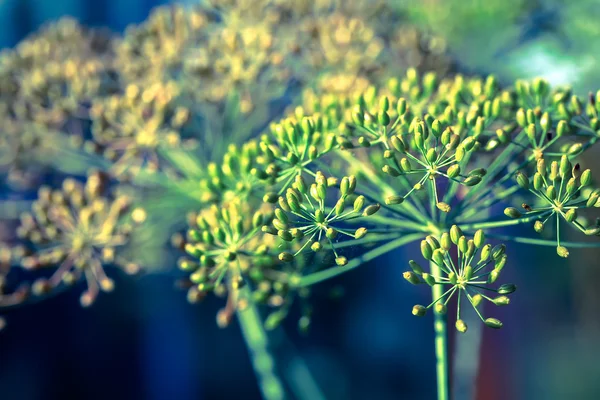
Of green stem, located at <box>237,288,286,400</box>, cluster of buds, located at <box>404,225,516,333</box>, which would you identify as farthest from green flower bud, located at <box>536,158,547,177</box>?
green stem, located at <box>237,288,286,400</box>

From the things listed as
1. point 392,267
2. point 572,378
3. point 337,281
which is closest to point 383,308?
point 392,267

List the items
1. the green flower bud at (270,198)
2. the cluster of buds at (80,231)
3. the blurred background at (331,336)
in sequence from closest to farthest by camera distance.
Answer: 1. the green flower bud at (270,198)
2. the cluster of buds at (80,231)
3. the blurred background at (331,336)

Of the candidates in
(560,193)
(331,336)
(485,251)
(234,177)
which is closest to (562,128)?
(560,193)

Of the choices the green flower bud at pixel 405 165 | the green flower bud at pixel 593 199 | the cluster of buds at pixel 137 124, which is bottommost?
the green flower bud at pixel 593 199

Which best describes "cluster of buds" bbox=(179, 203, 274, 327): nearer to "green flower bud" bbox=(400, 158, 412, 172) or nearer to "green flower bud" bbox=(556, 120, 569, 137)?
"green flower bud" bbox=(400, 158, 412, 172)

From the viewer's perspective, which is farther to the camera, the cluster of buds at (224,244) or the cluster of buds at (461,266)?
the cluster of buds at (224,244)

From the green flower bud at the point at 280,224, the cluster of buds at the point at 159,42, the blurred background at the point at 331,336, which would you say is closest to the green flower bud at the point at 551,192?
the green flower bud at the point at 280,224

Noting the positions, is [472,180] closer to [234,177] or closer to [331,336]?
[234,177]

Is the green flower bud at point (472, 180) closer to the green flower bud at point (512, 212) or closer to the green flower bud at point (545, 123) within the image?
the green flower bud at point (512, 212)
